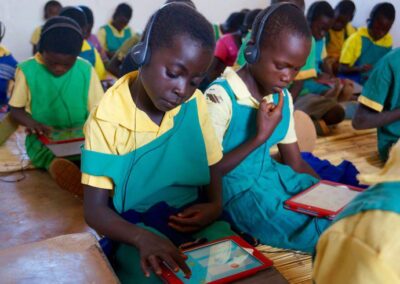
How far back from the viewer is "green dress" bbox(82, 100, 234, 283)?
0.99 metres

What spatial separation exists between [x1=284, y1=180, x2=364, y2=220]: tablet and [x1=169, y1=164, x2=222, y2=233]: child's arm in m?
0.24

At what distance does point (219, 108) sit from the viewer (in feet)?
4.35

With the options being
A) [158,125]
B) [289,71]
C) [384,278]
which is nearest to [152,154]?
[158,125]

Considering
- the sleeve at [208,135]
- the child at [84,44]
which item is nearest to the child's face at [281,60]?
the sleeve at [208,135]

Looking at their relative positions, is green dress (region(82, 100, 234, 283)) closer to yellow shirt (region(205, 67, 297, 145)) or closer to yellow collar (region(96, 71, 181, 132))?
yellow collar (region(96, 71, 181, 132))

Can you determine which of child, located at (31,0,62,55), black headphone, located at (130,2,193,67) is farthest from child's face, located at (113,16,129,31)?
black headphone, located at (130,2,193,67)

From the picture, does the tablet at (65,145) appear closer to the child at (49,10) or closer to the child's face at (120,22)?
the child at (49,10)

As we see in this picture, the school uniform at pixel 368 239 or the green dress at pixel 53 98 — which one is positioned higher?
the school uniform at pixel 368 239

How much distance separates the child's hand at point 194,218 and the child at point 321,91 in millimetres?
1554

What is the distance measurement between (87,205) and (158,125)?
0.83 feet

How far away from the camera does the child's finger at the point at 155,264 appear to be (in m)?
0.82

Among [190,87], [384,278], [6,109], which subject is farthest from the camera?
[6,109]

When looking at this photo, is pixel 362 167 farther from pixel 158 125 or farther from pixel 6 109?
pixel 6 109

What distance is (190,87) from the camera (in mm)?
996
